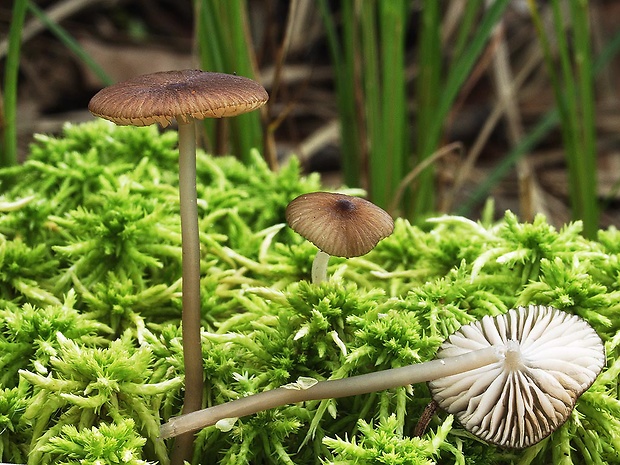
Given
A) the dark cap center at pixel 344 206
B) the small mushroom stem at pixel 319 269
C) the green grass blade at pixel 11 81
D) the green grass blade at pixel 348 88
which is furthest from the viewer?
the green grass blade at pixel 348 88

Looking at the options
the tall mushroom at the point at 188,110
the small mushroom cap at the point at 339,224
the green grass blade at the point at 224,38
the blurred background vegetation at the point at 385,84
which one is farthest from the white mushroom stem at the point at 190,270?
the green grass blade at the point at 224,38

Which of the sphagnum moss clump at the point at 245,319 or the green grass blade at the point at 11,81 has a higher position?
the green grass blade at the point at 11,81

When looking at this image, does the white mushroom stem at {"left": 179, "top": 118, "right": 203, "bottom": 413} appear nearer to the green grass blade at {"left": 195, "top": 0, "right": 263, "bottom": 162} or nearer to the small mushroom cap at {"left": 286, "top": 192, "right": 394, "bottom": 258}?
the small mushroom cap at {"left": 286, "top": 192, "right": 394, "bottom": 258}

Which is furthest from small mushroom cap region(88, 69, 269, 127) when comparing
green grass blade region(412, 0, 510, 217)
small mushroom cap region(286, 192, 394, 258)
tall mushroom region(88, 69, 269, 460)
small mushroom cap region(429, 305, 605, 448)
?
green grass blade region(412, 0, 510, 217)

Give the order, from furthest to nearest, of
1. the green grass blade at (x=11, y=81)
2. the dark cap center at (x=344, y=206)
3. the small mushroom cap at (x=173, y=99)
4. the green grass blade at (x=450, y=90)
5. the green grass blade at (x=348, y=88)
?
the green grass blade at (x=348, y=88) → the green grass blade at (x=450, y=90) → the green grass blade at (x=11, y=81) → the dark cap center at (x=344, y=206) → the small mushroom cap at (x=173, y=99)

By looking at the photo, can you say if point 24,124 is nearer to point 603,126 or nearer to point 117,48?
point 117,48

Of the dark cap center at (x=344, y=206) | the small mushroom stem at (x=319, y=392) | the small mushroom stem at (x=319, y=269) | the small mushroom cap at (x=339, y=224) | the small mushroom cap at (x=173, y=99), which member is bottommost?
the small mushroom stem at (x=319, y=392)

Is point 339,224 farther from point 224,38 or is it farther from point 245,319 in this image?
point 224,38

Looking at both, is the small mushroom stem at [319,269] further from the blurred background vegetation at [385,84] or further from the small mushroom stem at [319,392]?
the blurred background vegetation at [385,84]
